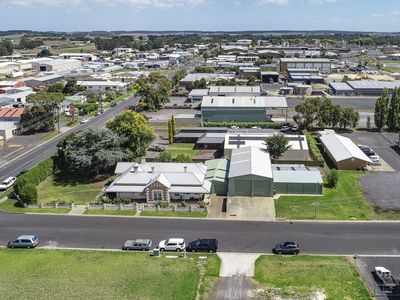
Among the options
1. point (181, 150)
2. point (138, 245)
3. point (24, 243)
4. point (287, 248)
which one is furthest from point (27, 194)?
point (287, 248)

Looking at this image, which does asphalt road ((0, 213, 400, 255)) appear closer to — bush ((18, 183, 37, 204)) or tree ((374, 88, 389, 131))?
bush ((18, 183, 37, 204))

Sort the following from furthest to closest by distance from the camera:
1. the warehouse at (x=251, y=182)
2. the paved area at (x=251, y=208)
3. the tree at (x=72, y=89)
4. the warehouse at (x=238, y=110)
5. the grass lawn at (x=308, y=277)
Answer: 1. the tree at (x=72, y=89)
2. the warehouse at (x=238, y=110)
3. the warehouse at (x=251, y=182)
4. the paved area at (x=251, y=208)
5. the grass lawn at (x=308, y=277)

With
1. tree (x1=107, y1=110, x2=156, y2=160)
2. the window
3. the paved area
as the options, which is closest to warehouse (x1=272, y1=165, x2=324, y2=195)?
the paved area

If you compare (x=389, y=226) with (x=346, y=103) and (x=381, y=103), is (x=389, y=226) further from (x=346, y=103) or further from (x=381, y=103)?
(x=346, y=103)

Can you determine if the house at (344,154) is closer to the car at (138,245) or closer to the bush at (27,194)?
the car at (138,245)

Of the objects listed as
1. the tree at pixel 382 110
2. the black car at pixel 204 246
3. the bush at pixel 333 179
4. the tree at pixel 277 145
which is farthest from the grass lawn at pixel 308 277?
the tree at pixel 382 110

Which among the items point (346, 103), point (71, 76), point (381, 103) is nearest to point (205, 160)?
point (381, 103)
